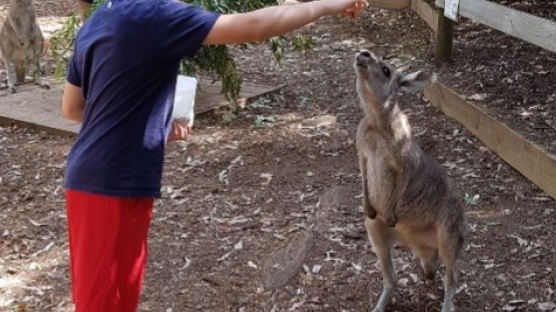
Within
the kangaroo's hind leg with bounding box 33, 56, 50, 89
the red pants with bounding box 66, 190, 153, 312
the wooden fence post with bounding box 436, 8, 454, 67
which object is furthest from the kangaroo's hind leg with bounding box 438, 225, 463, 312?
the kangaroo's hind leg with bounding box 33, 56, 50, 89

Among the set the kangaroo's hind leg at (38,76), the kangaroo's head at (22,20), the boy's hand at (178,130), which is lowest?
the kangaroo's hind leg at (38,76)

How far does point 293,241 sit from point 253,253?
253 millimetres

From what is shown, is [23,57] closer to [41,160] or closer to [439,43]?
[41,160]

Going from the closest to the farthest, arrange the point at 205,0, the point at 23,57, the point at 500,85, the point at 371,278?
the point at 371,278, the point at 205,0, the point at 500,85, the point at 23,57

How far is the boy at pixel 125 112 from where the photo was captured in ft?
8.09

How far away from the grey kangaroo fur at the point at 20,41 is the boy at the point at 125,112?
5951mm

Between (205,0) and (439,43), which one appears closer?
(205,0)

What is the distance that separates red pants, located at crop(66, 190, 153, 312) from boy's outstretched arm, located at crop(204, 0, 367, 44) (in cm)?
63

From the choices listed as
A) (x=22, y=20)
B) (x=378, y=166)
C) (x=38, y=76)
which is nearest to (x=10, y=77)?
(x=38, y=76)

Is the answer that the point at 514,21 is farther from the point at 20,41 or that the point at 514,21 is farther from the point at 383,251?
the point at 20,41

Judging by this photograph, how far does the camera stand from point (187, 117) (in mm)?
2852

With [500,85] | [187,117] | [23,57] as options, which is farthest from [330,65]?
[187,117]

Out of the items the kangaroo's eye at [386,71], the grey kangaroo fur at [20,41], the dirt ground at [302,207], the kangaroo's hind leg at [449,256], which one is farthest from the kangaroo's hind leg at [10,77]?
the kangaroo's hind leg at [449,256]

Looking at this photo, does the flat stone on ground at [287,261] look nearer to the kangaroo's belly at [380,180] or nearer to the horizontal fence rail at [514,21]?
the kangaroo's belly at [380,180]
